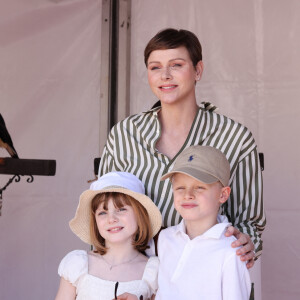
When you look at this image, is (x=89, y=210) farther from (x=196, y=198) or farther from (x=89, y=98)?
(x=89, y=98)

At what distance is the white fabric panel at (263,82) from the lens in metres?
3.19

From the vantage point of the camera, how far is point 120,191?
1794 millimetres

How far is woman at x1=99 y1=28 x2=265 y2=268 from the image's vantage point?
1940 mm

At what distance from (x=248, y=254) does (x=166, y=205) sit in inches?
15.3

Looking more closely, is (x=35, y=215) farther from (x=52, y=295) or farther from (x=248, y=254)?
(x=248, y=254)

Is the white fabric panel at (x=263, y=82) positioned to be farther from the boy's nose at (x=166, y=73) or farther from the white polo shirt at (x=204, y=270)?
the white polo shirt at (x=204, y=270)

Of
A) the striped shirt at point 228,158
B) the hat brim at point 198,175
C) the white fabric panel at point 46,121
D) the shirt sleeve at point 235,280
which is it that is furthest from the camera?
the white fabric panel at point 46,121

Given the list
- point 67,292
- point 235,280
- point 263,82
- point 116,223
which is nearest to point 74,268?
point 67,292

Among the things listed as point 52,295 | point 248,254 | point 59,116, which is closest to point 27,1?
point 59,116

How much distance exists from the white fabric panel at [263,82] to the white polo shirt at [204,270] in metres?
1.62

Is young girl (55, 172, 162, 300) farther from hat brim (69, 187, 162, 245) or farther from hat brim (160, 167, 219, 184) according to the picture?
hat brim (160, 167, 219, 184)

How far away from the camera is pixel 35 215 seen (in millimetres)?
3346

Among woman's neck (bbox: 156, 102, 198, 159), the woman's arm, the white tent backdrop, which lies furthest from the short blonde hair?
the white tent backdrop

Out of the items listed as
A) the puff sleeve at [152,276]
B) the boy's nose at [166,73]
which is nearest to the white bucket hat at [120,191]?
the puff sleeve at [152,276]
